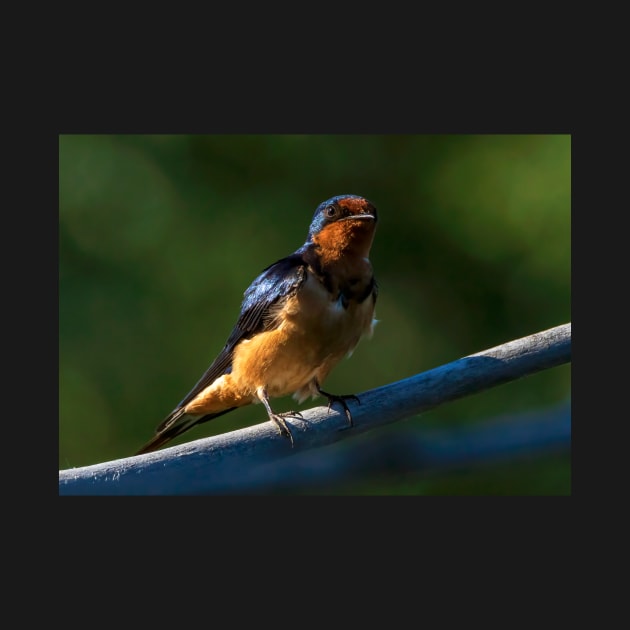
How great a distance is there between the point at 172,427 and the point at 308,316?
92cm

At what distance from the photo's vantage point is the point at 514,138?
5.58 meters

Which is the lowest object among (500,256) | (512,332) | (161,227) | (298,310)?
(298,310)

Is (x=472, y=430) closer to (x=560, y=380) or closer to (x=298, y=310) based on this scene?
(x=298, y=310)

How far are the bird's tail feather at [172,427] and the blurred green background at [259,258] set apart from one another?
3.97 feet

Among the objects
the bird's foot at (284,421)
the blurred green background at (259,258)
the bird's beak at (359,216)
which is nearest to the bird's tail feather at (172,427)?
the bird's foot at (284,421)

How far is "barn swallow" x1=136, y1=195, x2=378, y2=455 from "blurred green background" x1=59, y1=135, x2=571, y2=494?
1393mm

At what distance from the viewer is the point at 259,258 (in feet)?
19.4

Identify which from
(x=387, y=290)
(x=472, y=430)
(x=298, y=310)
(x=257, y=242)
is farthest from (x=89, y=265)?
(x=472, y=430)

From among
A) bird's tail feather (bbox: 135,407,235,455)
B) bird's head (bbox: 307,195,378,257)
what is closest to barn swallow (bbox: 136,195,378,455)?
bird's head (bbox: 307,195,378,257)

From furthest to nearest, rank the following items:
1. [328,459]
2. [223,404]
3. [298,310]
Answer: [223,404], [298,310], [328,459]

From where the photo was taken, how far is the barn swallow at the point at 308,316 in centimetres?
418

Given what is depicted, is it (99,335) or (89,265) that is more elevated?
(89,265)

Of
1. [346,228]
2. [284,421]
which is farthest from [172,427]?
[346,228]

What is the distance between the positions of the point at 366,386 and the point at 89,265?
1.88 meters
